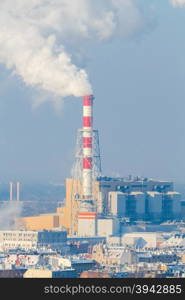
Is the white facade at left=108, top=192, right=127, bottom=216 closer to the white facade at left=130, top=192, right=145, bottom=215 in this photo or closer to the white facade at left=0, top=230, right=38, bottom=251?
the white facade at left=130, top=192, right=145, bottom=215

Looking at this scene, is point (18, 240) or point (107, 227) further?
point (107, 227)

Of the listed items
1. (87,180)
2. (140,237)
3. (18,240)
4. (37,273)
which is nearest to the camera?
(37,273)

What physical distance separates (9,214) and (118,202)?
17.2ft

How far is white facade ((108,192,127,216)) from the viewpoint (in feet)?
157

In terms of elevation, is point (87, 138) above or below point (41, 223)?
above

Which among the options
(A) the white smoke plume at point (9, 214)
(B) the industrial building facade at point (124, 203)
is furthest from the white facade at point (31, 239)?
(A) the white smoke plume at point (9, 214)

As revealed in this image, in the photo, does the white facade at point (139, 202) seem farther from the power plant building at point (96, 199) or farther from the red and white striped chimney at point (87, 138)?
the red and white striped chimney at point (87, 138)

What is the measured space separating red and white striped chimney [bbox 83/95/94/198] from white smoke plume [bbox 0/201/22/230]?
156 inches

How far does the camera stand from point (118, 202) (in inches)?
1893

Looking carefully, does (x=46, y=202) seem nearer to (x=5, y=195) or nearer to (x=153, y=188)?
(x=5, y=195)

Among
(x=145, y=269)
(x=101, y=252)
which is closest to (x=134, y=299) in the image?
(x=145, y=269)

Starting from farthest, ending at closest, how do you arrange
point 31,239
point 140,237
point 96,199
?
1. point 96,199
2. point 140,237
3. point 31,239

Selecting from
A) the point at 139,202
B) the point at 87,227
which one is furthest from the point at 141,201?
the point at 87,227

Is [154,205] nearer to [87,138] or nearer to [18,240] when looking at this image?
[87,138]
